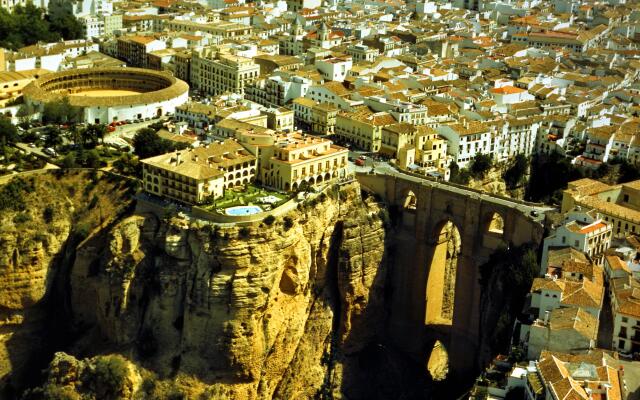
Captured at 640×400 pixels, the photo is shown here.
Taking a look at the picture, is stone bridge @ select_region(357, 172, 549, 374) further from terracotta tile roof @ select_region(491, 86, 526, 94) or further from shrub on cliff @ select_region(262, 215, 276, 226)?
terracotta tile roof @ select_region(491, 86, 526, 94)

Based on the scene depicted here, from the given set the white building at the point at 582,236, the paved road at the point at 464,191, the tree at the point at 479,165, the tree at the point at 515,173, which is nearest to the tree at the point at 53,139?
the paved road at the point at 464,191

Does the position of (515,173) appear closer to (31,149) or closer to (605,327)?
(605,327)

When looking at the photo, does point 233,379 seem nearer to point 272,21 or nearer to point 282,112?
point 282,112

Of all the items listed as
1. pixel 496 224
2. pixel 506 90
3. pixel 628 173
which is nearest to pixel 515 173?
pixel 628 173

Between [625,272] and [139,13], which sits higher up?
[139,13]

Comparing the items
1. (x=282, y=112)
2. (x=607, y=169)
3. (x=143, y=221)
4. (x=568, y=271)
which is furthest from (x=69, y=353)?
(x=607, y=169)

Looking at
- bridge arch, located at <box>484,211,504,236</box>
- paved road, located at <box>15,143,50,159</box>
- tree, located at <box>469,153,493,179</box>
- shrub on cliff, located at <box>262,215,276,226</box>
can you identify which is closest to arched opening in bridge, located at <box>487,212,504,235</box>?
bridge arch, located at <box>484,211,504,236</box>

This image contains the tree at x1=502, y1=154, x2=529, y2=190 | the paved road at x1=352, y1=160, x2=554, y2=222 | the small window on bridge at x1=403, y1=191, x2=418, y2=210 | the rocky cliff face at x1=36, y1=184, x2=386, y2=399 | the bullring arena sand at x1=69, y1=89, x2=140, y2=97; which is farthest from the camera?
the bullring arena sand at x1=69, y1=89, x2=140, y2=97
